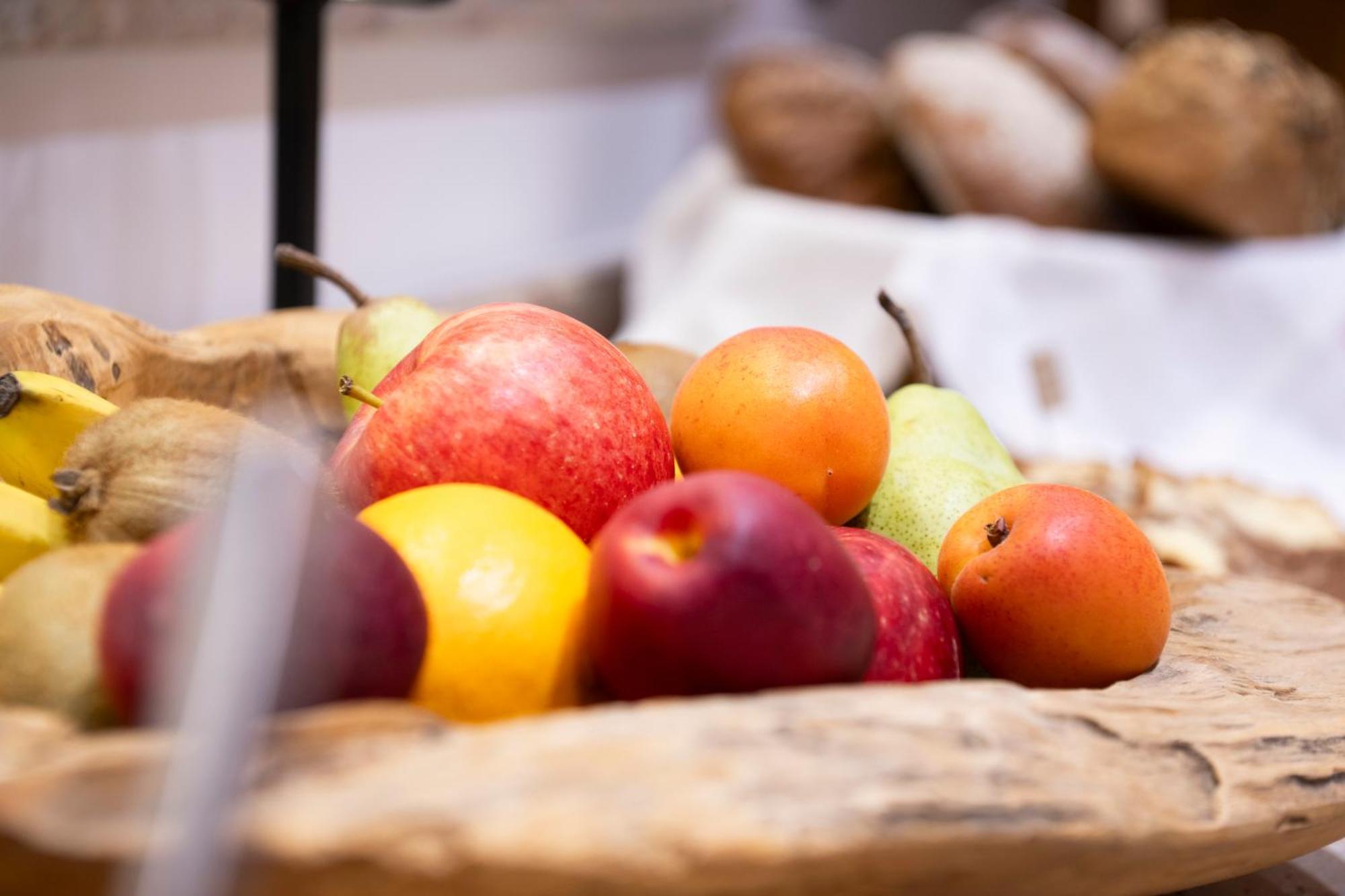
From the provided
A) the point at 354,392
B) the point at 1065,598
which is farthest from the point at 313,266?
the point at 1065,598

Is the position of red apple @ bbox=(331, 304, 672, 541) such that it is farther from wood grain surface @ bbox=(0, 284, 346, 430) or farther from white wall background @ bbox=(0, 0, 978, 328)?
white wall background @ bbox=(0, 0, 978, 328)

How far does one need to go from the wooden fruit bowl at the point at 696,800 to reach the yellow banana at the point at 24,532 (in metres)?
0.12

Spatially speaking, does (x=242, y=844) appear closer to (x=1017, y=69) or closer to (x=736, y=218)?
(x=736, y=218)

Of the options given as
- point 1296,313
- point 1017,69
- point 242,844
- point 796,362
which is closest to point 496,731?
point 242,844

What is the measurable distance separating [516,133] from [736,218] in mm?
359

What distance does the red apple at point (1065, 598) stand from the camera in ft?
1.38

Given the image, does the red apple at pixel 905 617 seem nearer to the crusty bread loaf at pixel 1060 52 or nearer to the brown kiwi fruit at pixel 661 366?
the brown kiwi fruit at pixel 661 366

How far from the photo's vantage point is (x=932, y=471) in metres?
0.58

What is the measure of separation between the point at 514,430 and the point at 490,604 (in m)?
0.09

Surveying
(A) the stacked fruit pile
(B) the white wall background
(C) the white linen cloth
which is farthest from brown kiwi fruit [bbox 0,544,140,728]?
(C) the white linen cloth

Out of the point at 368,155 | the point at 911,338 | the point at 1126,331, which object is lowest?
the point at 1126,331

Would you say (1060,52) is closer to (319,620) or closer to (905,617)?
(905,617)

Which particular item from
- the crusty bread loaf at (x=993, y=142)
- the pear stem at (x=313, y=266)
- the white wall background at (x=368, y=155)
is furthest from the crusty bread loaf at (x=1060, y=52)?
the pear stem at (x=313, y=266)

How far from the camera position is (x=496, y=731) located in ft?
0.95
